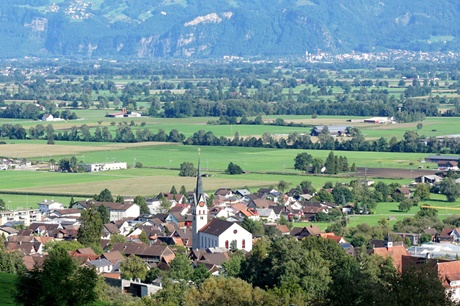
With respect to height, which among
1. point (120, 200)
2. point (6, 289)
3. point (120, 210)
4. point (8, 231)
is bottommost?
point (8, 231)

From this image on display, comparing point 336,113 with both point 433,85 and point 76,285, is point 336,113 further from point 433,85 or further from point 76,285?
point 76,285

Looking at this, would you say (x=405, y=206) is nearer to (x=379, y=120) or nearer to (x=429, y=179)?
(x=429, y=179)

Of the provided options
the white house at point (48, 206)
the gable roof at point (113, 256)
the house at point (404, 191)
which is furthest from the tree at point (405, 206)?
the gable roof at point (113, 256)

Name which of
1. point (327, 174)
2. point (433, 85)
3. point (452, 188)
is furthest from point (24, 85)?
point (452, 188)

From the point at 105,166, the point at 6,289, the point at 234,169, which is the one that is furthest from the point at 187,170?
the point at 6,289

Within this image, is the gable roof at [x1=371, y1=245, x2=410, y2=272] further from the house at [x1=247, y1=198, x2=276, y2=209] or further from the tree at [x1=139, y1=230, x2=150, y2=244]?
the house at [x1=247, y1=198, x2=276, y2=209]

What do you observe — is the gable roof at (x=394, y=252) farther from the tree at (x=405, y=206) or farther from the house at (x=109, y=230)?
the tree at (x=405, y=206)
